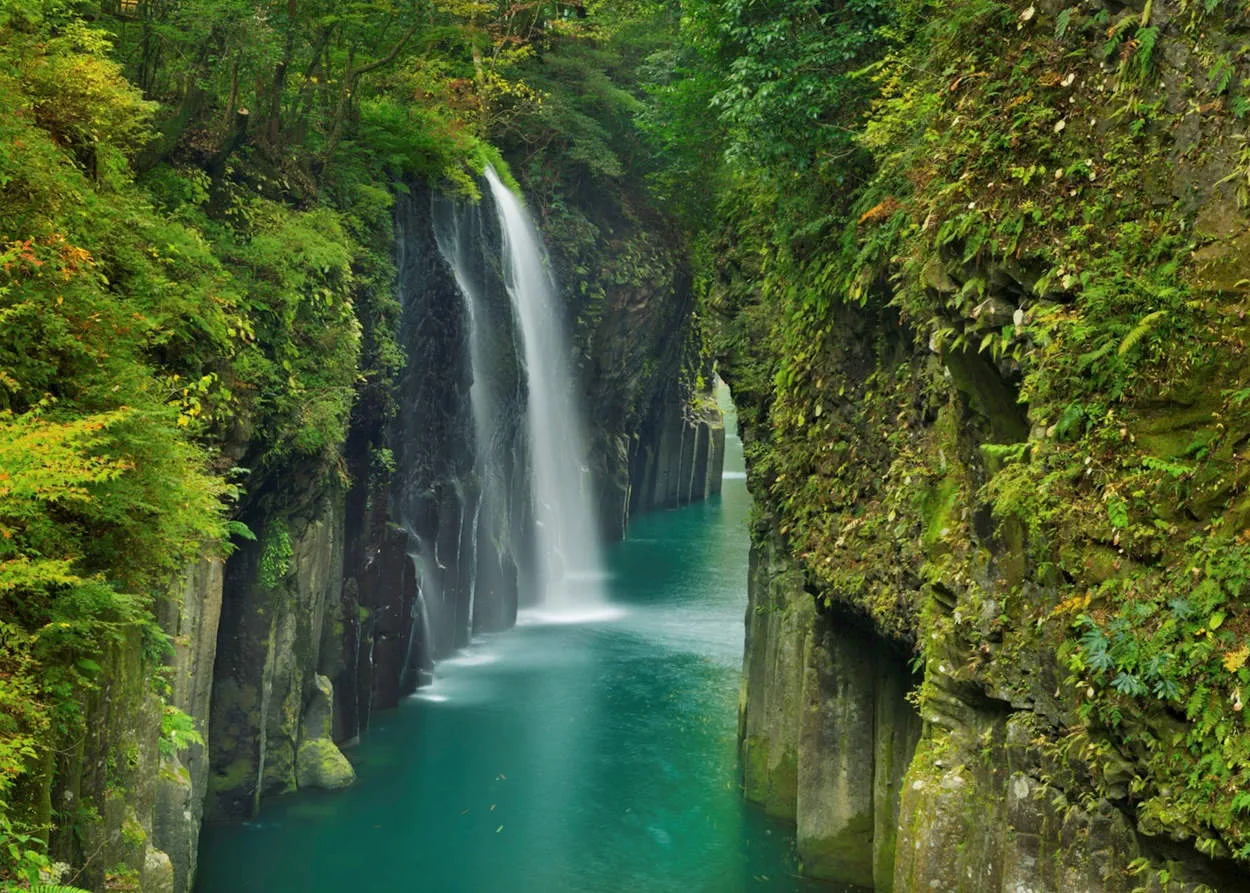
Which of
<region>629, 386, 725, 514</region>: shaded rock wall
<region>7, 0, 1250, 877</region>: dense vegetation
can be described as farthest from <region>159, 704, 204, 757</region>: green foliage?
<region>629, 386, 725, 514</region>: shaded rock wall

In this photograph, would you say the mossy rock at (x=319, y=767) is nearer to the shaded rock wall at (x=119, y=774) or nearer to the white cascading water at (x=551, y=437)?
the shaded rock wall at (x=119, y=774)

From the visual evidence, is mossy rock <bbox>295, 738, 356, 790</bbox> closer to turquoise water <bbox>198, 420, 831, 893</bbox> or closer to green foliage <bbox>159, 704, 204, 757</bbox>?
turquoise water <bbox>198, 420, 831, 893</bbox>

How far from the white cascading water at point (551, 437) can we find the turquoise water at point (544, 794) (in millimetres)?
5851

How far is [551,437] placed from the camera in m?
36.7

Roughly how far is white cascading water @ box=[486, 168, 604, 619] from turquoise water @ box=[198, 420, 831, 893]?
5851 millimetres

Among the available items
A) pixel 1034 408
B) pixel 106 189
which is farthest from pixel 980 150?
pixel 106 189

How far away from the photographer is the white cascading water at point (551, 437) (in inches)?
1238

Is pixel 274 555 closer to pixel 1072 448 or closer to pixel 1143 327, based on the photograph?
pixel 1072 448

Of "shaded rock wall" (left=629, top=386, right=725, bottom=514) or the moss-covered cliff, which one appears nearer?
the moss-covered cliff

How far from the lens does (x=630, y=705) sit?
24688 mm

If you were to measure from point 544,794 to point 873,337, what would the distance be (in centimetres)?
989

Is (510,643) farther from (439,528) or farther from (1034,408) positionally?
(1034,408)

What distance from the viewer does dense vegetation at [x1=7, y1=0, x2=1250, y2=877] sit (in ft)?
23.8

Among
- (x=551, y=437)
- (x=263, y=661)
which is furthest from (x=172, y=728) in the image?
(x=551, y=437)
